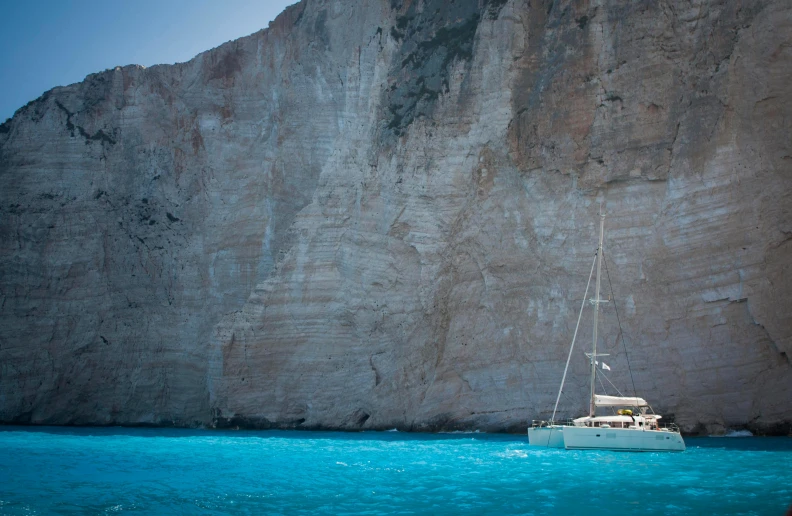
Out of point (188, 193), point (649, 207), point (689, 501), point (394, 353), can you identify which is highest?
point (188, 193)

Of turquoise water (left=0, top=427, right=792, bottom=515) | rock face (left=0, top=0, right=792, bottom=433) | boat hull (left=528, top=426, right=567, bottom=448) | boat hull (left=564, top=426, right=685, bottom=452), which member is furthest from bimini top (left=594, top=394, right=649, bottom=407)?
rock face (left=0, top=0, right=792, bottom=433)

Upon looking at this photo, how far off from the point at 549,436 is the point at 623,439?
1.94m

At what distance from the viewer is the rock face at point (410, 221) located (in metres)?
23.5

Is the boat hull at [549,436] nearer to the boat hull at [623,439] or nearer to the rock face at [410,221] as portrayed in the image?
the boat hull at [623,439]

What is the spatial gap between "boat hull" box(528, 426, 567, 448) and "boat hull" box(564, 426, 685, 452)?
0.55m

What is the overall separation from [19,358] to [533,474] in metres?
25.9

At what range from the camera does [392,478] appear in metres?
15.4

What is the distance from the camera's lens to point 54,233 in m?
35.4

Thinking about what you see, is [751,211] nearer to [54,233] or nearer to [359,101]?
[359,101]

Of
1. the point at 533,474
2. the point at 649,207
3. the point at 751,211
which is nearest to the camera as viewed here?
the point at 533,474

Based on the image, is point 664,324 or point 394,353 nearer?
point 664,324

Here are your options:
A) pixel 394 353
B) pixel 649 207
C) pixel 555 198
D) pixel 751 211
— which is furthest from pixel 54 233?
pixel 751 211

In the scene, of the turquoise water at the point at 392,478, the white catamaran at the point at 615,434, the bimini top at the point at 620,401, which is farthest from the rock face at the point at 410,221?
the turquoise water at the point at 392,478

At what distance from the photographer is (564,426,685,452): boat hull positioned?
19.5m
